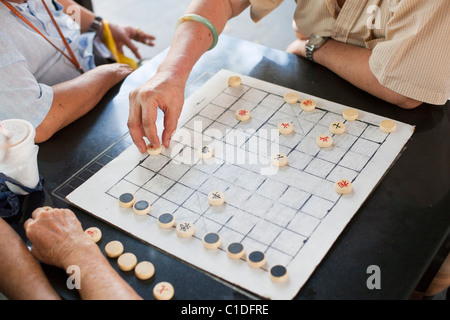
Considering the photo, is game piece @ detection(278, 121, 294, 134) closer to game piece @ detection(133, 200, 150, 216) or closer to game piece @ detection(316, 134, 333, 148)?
game piece @ detection(316, 134, 333, 148)

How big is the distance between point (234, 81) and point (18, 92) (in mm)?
582

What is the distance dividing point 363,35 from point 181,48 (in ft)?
1.72

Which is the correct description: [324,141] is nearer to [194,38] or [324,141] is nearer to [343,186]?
[343,186]

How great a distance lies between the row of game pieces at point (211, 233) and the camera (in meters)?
0.86

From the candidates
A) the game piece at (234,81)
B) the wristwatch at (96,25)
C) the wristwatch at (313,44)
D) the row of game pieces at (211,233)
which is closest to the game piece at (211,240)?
the row of game pieces at (211,233)

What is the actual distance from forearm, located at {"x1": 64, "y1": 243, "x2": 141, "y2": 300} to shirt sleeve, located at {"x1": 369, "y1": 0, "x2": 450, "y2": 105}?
823 millimetres

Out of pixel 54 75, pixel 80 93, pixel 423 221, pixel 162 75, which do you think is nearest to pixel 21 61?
pixel 80 93

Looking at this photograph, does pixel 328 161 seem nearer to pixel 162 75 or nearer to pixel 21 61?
pixel 162 75

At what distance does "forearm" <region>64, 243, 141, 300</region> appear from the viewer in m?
0.83

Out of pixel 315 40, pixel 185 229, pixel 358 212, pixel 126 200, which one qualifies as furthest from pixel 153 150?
pixel 315 40

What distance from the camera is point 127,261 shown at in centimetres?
91

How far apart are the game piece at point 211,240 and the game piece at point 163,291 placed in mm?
108

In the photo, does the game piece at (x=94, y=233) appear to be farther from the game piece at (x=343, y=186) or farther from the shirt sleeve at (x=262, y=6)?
the shirt sleeve at (x=262, y=6)

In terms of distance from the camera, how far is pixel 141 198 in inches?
41.1
